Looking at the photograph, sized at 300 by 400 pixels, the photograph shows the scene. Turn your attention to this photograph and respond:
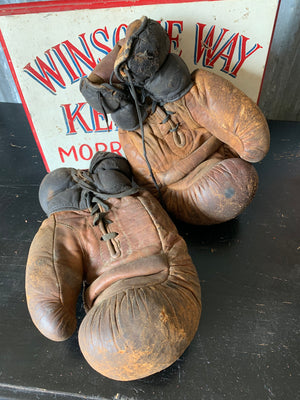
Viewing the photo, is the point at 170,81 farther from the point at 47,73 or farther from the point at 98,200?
the point at 47,73

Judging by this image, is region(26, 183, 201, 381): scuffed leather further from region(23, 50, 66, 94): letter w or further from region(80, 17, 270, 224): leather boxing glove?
region(23, 50, 66, 94): letter w

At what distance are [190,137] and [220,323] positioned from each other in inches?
25.5

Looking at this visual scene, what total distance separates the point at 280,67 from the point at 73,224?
1402 mm

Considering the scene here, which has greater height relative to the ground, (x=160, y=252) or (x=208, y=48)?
(x=208, y=48)

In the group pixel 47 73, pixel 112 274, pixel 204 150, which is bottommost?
pixel 112 274

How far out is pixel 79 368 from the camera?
33.8 inches

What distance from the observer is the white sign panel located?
42.1 inches

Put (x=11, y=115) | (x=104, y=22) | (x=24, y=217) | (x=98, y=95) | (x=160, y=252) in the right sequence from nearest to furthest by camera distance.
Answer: (x=160, y=252), (x=98, y=95), (x=104, y=22), (x=24, y=217), (x=11, y=115)

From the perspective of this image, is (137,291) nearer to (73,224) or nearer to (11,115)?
(73,224)

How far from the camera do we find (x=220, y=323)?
0.93 metres

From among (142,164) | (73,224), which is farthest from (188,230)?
(73,224)

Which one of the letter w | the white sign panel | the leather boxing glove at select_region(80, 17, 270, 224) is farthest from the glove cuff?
the letter w

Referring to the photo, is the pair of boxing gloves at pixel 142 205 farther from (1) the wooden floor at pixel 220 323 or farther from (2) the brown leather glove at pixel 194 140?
(1) the wooden floor at pixel 220 323

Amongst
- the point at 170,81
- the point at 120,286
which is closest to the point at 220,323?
the point at 120,286
